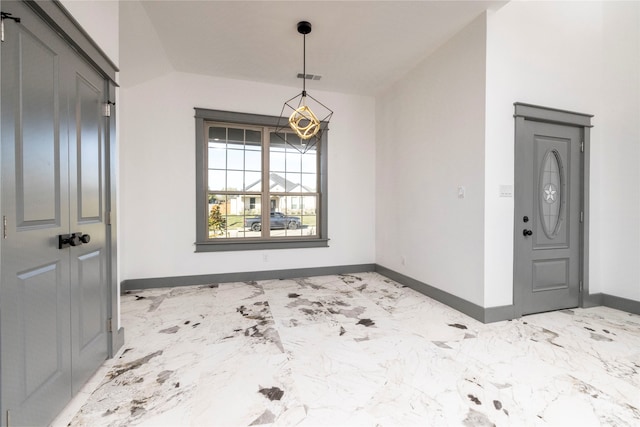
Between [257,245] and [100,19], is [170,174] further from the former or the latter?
[100,19]

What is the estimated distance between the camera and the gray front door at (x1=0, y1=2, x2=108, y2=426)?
1273 mm

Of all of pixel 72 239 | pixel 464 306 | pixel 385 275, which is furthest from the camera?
pixel 385 275

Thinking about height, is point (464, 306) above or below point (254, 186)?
below

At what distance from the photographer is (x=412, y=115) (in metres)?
4.08

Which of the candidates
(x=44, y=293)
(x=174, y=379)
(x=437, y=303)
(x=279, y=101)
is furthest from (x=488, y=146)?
(x=44, y=293)

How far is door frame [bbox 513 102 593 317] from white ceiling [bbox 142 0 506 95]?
117 cm

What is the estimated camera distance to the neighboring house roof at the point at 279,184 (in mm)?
4651

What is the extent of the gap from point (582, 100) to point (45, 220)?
17.1 ft

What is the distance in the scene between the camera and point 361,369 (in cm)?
209

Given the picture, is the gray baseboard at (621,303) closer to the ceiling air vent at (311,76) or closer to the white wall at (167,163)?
the white wall at (167,163)

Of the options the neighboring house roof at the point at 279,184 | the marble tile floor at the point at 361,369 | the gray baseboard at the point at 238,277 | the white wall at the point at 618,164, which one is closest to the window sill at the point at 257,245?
the gray baseboard at the point at 238,277

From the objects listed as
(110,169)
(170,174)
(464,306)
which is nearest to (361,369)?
(464,306)

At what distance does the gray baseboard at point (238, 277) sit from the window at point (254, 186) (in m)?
0.43

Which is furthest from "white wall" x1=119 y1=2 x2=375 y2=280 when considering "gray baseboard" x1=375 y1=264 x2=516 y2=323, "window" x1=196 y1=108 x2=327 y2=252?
"gray baseboard" x1=375 y1=264 x2=516 y2=323
